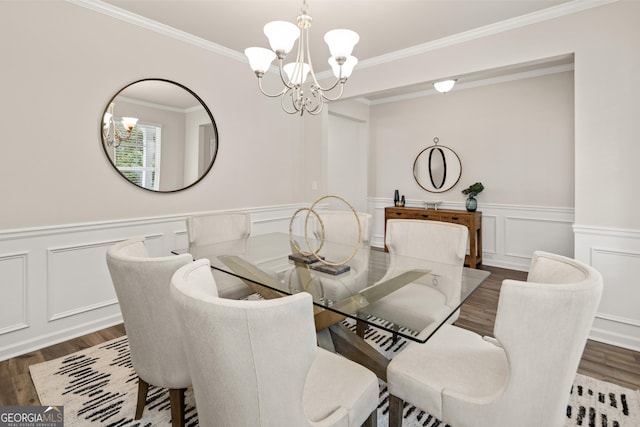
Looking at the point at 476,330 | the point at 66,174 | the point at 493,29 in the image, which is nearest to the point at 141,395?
the point at 66,174

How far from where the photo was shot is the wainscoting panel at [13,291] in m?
2.24

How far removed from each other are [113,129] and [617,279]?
407 cm

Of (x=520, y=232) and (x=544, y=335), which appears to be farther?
(x=520, y=232)

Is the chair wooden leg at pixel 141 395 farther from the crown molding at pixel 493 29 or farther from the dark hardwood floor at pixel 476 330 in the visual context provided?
the crown molding at pixel 493 29

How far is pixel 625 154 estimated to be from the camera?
235 centimetres

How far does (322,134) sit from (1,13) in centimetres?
294

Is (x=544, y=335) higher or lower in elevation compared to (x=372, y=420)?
higher

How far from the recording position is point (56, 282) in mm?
2479

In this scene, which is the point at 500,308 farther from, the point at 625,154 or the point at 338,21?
the point at 338,21

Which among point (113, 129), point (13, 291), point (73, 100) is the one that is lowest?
point (13, 291)

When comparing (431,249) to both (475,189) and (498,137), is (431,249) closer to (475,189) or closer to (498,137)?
(475,189)

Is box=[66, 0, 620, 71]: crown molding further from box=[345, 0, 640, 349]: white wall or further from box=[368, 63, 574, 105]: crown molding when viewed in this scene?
box=[368, 63, 574, 105]: crown molding

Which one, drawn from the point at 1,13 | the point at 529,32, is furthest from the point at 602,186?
the point at 1,13

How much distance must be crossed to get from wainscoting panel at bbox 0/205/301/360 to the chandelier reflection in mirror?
667 mm
